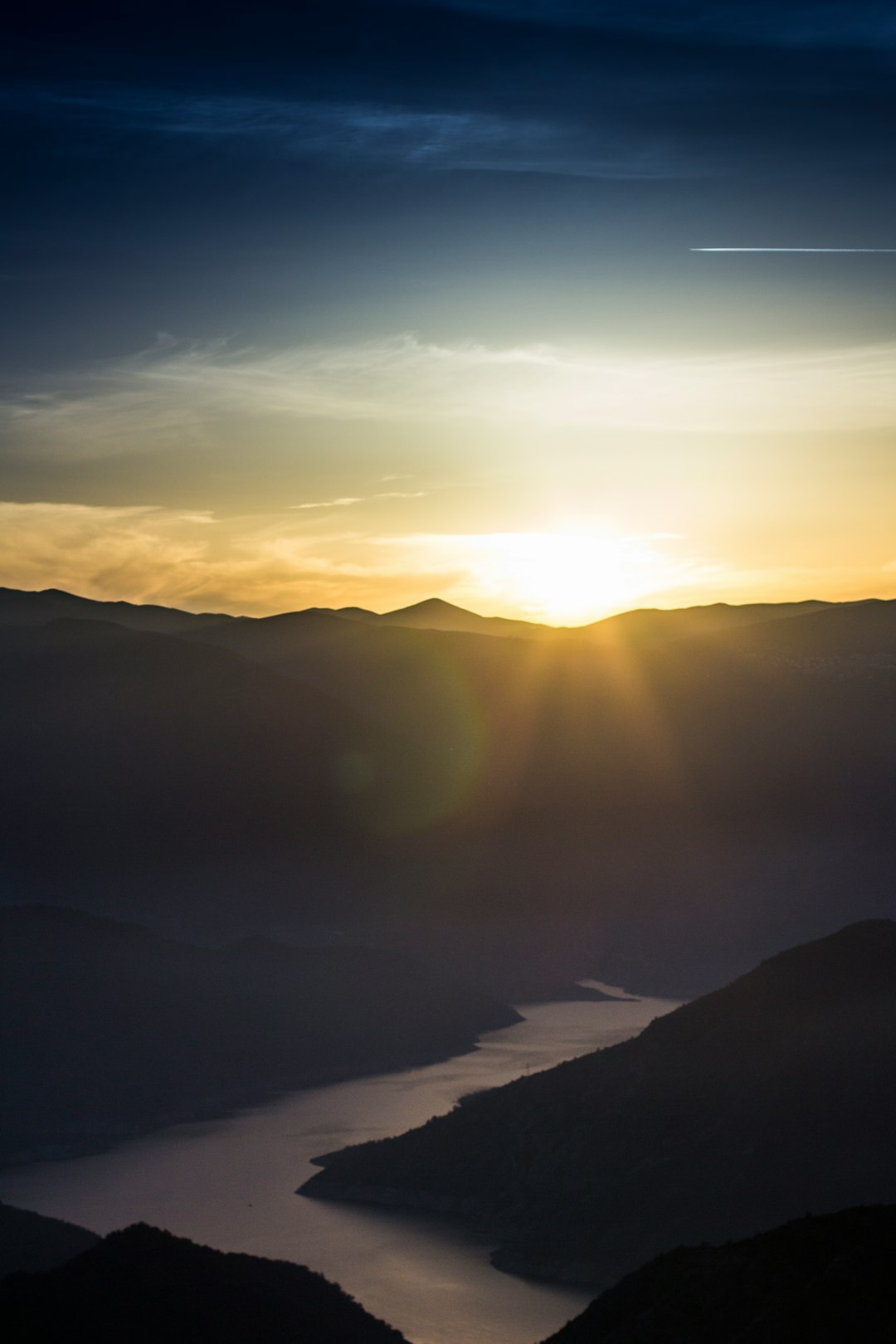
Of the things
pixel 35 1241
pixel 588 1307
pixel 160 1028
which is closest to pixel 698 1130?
pixel 588 1307

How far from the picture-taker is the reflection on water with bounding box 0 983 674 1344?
89875mm

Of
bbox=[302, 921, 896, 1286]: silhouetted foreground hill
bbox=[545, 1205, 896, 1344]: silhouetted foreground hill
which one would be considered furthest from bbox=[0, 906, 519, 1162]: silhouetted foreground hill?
bbox=[545, 1205, 896, 1344]: silhouetted foreground hill

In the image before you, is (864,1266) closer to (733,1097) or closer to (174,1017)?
(733,1097)

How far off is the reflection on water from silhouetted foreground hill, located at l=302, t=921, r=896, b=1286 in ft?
11.7

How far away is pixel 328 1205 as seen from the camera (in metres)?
114

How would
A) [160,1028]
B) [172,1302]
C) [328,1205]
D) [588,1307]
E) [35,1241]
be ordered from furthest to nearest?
[160,1028] < [328,1205] < [35,1241] < [172,1302] < [588,1307]

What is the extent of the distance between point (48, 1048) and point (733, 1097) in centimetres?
9286

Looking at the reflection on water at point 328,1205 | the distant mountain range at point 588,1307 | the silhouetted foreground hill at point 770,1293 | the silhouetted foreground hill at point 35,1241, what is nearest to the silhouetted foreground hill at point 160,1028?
the reflection on water at point 328,1205

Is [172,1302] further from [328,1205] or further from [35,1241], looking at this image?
[328,1205]

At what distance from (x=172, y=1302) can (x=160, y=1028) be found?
10809 centimetres

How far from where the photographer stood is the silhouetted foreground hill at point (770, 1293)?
176ft

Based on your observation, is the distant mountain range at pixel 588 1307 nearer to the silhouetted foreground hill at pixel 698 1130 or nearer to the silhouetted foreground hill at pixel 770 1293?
the silhouetted foreground hill at pixel 770 1293

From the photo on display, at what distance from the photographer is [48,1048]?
15925 cm

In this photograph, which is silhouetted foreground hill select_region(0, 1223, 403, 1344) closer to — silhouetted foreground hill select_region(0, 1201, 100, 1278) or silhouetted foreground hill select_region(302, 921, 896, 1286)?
silhouetted foreground hill select_region(0, 1201, 100, 1278)
